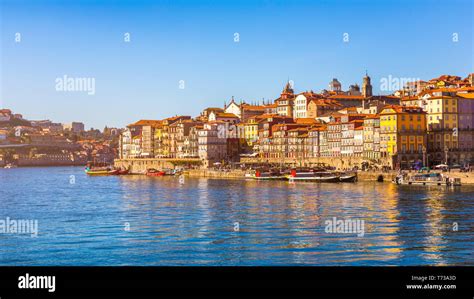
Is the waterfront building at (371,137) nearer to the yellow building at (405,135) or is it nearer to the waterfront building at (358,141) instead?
the waterfront building at (358,141)

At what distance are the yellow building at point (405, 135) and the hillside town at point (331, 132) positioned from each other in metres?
0.10

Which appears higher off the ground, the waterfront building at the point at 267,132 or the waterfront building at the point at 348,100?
the waterfront building at the point at 348,100

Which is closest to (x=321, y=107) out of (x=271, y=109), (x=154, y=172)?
(x=271, y=109)

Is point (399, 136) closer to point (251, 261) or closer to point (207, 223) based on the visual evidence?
point (207, 223)

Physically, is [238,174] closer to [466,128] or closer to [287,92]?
[466,128]

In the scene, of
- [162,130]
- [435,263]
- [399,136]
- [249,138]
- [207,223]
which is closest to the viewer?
[435,263]

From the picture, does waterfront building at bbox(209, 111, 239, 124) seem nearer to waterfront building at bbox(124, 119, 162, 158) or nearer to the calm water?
waterfront building at bbox(124, 119, 162, 158)

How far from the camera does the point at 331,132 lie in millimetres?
87188

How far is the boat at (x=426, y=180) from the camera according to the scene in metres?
53.8

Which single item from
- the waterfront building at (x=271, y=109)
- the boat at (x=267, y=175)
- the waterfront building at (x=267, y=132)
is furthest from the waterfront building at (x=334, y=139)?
the waterfront building at (x=271, y=109)

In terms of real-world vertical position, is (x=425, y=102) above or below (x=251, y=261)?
above

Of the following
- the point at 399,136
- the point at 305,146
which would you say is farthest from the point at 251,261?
the point at 305,146

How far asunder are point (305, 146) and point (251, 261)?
7395 centimetres

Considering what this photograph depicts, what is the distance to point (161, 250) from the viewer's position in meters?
20.2
